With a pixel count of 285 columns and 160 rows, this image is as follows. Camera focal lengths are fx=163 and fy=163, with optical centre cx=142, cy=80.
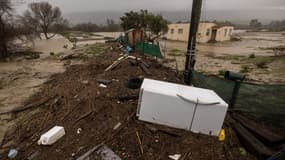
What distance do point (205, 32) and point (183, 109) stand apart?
81.1 ft

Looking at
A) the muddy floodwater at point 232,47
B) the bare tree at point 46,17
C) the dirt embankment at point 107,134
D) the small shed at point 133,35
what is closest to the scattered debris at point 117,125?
the dirt embankment at point 107,134

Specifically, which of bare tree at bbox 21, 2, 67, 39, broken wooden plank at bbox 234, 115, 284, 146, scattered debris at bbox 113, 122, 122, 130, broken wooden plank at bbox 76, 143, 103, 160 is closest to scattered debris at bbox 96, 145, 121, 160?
broken wooden plank at bbox 76, 143, 103, 160

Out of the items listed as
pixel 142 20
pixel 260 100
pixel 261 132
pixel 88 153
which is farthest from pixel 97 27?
pixel 261 132

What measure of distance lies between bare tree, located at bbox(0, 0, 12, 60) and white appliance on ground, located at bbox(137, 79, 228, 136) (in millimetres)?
13753

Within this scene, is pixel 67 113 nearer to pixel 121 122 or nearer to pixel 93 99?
pixel 93 99

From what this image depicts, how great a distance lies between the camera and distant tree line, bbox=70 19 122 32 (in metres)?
42.8

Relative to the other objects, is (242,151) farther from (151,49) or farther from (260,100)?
(151,49)

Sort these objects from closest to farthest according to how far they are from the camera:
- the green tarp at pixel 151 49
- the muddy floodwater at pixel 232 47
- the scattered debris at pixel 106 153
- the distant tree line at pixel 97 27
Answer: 1. the scattered debris at pixel 106 153
2. the green tarp at pixel 151 49
3. the muddy floodwater at pixel 232 47
4. the distant tree line at pixel 97 27

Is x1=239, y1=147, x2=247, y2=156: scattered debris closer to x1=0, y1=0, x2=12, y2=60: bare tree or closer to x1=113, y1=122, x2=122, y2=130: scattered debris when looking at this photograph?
x1=113, y1=122, x2=122, y2=130: scattered debris

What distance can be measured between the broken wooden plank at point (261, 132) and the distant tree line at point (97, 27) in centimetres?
4253

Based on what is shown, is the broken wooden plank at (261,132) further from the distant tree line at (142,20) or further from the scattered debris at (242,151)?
the distant tree line at (142,20)

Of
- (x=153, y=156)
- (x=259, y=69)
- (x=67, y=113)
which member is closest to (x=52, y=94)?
(x=67, y=113)

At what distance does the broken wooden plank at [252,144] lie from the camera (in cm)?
233

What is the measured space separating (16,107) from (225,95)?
5532mm
